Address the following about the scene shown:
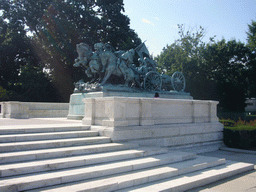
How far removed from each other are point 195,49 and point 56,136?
114 feet

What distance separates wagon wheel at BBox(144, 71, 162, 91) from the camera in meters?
14.3

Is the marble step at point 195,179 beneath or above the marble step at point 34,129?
beneath

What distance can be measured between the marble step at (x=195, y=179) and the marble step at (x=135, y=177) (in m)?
0.11

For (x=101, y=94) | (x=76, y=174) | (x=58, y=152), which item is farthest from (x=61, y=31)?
(x=76, y=174)

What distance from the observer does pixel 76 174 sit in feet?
16.5

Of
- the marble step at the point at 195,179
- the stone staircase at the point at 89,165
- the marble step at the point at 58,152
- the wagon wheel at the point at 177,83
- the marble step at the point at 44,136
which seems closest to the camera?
the stone staircase at the point at 89,165

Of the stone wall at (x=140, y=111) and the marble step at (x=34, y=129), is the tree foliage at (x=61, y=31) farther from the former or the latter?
the marble step at (x=34, y=129)

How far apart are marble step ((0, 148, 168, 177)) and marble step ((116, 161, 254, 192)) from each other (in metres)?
1.18

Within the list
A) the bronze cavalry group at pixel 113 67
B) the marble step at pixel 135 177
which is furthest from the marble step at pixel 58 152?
the bronze cavalry group at pixel 113 67

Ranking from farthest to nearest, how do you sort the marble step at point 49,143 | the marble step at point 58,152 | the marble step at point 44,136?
1. the marble step at point 44,136
2. the marble step at point 49,143
3. the marble step at point 58,152

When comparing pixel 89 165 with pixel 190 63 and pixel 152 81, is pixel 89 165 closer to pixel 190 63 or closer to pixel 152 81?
pixel 152 81

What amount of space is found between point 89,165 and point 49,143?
127 centimetres

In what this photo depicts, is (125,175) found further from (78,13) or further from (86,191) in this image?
(78,13)

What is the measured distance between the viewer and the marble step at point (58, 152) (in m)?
5.39
